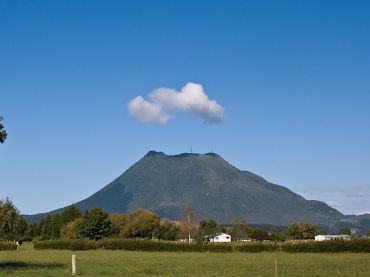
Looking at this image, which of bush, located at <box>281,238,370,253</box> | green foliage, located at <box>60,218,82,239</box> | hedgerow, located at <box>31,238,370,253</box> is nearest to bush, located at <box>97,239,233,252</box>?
hedgerow, located at <box>31,238,370,253</box>

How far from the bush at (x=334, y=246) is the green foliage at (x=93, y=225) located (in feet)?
235

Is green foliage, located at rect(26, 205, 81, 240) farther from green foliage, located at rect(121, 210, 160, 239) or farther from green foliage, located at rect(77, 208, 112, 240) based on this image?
green foliage, located at rect(77, 208, 112, 240)

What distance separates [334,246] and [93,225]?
75572 mm

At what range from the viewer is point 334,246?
77.9 meters

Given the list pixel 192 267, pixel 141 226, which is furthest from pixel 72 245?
pixel 141 226

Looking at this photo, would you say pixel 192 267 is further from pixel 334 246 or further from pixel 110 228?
pixel 110 228

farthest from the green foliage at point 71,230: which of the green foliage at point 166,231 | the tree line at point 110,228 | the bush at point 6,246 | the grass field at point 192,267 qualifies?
the grass field at point 192,267

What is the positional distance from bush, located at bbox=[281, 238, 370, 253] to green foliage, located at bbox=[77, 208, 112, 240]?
2817 inches

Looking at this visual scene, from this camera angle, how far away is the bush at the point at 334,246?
77.1 metres

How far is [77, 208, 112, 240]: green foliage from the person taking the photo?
14250cm

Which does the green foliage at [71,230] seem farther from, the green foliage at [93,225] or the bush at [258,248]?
the bush at [258,248]

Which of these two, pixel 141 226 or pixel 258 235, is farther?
pixel 258 235

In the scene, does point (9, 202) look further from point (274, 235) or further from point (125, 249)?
point (274, 235)

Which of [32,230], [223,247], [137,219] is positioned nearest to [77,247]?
[223,247]
